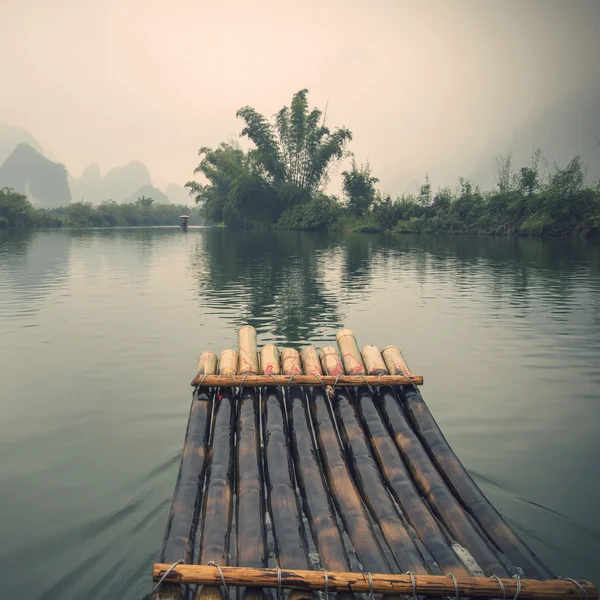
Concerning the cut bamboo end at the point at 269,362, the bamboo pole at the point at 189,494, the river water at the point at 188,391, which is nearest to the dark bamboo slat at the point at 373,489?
the cut bamboo end at the point at 269,362

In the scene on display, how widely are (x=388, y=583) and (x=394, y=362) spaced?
113 inches

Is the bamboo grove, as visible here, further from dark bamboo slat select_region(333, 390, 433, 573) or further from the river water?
dark bamboo slat select_region(333, 390, 433, 573)

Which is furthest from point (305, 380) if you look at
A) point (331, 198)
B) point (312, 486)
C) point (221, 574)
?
point (331, 198)

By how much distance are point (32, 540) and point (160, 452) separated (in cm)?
174

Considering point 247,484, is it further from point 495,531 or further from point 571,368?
point 571,368

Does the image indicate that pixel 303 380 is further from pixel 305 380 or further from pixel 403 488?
pixel 403 488

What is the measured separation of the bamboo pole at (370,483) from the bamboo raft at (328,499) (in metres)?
0.01

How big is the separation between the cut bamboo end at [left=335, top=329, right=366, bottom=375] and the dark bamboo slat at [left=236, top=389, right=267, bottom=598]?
1117 millimetres

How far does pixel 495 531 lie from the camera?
3.47 m

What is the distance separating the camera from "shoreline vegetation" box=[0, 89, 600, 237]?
45031mm

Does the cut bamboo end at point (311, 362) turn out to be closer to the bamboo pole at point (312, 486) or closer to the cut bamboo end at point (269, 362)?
the bamboo pole at point (312, 486)

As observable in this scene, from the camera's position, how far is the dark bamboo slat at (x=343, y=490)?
10.5 feet

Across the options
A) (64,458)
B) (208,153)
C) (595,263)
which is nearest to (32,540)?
(64,458)

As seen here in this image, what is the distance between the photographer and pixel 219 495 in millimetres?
3713
